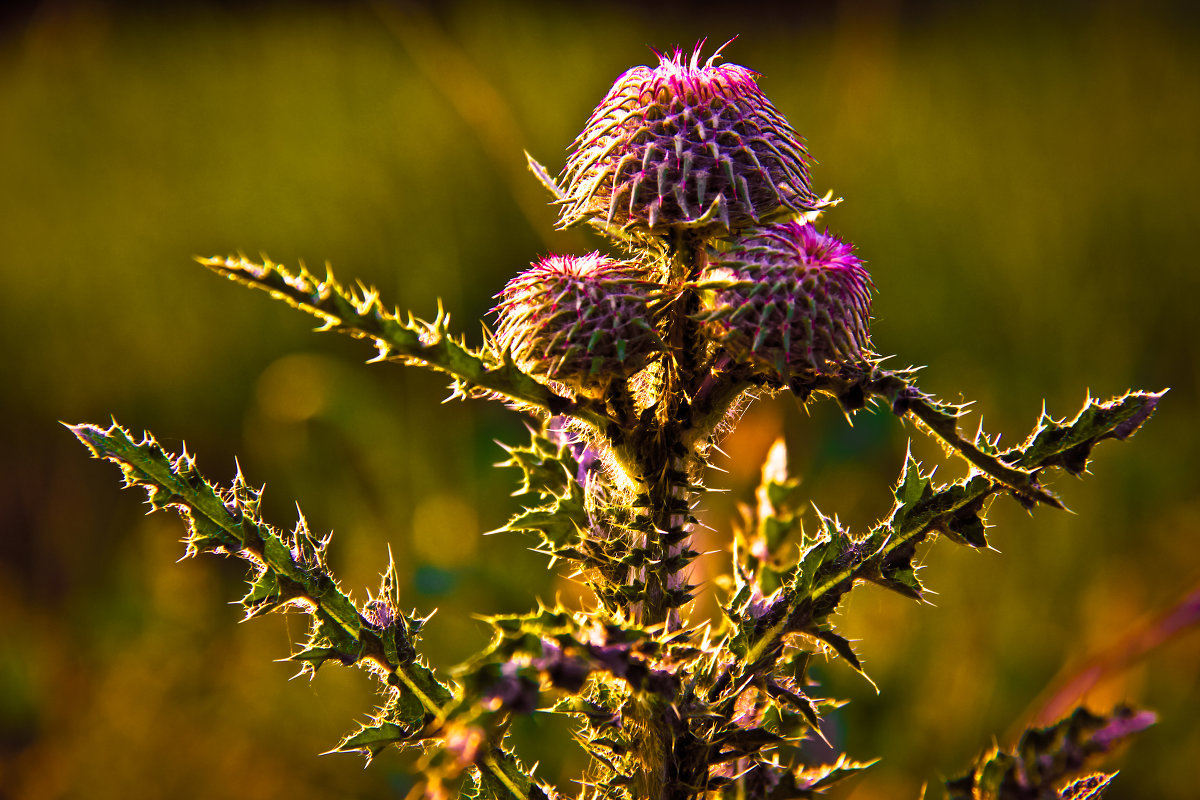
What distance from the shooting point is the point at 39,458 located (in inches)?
234

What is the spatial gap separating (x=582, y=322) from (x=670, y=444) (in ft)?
0.82

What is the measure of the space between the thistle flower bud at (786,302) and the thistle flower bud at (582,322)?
0.36ft

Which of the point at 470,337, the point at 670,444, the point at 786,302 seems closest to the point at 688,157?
the point at 786,302

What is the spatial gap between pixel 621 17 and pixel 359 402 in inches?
327

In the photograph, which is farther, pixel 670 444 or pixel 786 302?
pixel 670 444

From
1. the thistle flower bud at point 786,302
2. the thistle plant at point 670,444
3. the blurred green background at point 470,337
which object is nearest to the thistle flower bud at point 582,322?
the thistle plant at point 670,444

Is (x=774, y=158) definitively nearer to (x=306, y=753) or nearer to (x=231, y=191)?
(x=306, y=753)

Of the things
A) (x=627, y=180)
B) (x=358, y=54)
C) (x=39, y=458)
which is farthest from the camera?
(x=358, y=54)

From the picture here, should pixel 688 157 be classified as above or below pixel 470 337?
below

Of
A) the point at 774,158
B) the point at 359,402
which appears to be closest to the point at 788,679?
the point at 774,158

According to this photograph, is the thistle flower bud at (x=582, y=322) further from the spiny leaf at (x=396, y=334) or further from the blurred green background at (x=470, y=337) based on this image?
the blurred green background at (x=470, y=337)

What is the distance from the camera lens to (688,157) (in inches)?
53.4

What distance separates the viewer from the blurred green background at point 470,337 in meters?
3.43

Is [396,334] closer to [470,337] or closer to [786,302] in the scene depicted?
[786,302]
